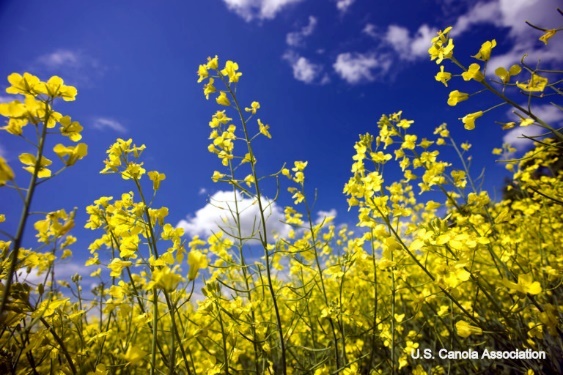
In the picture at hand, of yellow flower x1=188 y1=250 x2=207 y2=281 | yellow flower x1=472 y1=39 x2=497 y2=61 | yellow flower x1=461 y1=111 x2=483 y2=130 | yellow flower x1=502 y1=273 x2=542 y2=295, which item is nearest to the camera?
yellow flower x1=188 y1=250 x2=207 y2=281

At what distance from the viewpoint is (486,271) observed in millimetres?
5652

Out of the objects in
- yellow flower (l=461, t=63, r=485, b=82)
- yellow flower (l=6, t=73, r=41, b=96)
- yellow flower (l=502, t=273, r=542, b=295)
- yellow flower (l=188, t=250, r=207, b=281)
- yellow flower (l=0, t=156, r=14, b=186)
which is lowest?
yellow flower (l=502, t=273, r=542, b=295)

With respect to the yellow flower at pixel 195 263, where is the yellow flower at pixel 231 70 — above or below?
above

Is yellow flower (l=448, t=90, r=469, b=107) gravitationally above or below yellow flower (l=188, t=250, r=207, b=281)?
above

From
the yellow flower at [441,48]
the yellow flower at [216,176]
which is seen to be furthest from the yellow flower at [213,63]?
the yellow flower at [441,48]

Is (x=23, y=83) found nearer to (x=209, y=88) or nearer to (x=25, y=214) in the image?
(x=25, y=214)

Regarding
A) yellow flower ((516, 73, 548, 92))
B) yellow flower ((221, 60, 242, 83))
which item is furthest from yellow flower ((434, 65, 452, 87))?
yellow flower ((221, 60, 242, 83))

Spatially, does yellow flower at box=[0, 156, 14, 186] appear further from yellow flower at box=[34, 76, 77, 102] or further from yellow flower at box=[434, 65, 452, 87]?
yellow flower at box=[434, 65, 452, 87]

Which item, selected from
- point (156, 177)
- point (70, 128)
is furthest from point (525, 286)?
point (70, 128)

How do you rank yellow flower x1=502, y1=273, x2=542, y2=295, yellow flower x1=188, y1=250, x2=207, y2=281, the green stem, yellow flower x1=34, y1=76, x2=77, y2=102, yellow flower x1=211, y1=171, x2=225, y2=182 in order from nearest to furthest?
the green stem, yellow flower x1=188, y1=250, x2=207, y2=281, yellow flower x1=34, y1=76, x2=77, y2=102, yellow flower x1=502, y1=273, x2=542, y2=295, yellow flower x1=211, y1=171, x2=225, y2=182

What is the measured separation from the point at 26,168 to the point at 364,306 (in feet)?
16.8

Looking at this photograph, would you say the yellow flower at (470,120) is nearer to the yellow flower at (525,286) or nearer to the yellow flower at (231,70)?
the yellow flower at (525,286)

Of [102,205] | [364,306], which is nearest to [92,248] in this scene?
→ [102,205]

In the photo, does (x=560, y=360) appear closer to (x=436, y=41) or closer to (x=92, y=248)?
(x=436, y=41)
